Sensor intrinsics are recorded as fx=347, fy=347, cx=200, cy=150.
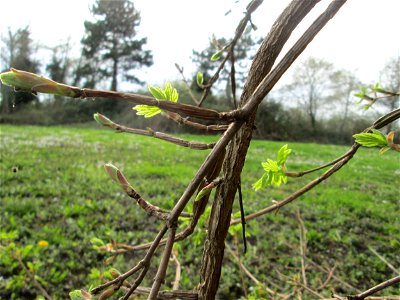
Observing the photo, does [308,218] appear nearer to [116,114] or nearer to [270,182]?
[270,182]

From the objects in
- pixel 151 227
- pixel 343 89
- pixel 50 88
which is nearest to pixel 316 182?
pixel 50 88

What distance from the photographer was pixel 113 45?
68.9 ft

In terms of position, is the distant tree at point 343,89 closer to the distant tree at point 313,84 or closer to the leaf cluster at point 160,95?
the distant tree at point 313,84

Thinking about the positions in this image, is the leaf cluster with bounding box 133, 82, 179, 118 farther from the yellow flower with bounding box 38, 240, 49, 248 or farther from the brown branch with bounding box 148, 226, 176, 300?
the yellow flower with bounding box 38, 240, 49, 248

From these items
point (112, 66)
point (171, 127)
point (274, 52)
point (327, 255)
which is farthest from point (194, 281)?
point (112, 66)

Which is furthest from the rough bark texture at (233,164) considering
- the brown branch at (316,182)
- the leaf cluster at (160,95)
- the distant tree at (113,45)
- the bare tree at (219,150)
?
→ the distant tree at (113,45)

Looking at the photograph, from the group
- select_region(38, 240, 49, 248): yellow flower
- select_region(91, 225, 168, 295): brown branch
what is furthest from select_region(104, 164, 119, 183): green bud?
select_region(38, 240, 49, 248): yellow flower

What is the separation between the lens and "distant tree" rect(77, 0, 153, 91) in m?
19.0

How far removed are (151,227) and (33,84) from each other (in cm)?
386

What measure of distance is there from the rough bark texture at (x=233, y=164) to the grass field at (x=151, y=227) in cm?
62

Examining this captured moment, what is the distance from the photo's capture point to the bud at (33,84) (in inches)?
10.9

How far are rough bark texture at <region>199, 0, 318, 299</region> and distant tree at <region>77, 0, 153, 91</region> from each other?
18.9 m

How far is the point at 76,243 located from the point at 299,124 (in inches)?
588

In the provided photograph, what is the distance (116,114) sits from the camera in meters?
16.6
